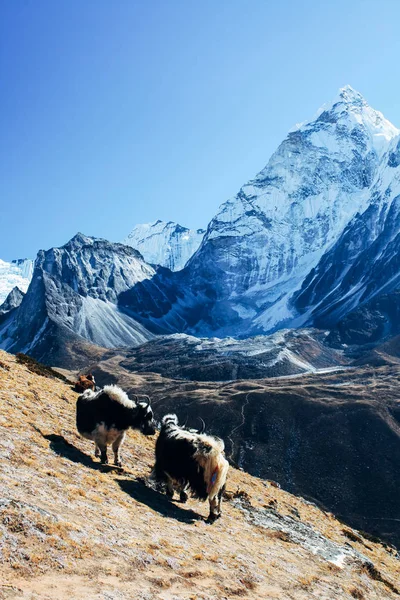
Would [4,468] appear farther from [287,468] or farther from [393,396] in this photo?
[393,396]

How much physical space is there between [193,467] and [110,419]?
3476mm

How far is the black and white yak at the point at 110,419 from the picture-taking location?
17.4m

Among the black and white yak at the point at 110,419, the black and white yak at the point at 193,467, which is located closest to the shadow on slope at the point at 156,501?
the black and white yak at the point at 193,467

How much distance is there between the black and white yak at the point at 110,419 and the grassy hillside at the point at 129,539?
655 mm

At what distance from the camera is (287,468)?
8200 cm

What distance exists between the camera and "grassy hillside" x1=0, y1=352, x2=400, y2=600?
28.1 ft

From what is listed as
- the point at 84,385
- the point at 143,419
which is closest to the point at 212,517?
the point at 143,419

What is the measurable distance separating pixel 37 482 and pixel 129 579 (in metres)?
4.02

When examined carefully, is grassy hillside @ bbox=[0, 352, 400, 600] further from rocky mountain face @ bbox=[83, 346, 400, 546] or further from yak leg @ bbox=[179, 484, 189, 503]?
rocky mountain face @ bbox=[83, 346, 400, 546]

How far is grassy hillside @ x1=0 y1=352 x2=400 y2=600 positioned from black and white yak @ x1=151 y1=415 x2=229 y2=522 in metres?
0.58

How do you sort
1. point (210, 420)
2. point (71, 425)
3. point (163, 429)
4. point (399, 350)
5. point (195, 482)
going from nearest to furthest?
point (195, 482), point (163, 429), point (71, 425), point (210, 420), point (399, 350)

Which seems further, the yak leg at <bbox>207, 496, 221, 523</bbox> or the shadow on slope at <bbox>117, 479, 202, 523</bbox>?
the yak leg at <bbox>207, 496, 221, 523</bbox>

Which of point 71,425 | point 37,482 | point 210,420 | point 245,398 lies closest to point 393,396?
point 245,398

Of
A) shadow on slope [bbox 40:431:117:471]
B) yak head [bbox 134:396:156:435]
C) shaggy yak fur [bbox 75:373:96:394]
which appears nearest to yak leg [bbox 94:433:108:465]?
shadow on slope [bbox 40:431:117:471]
